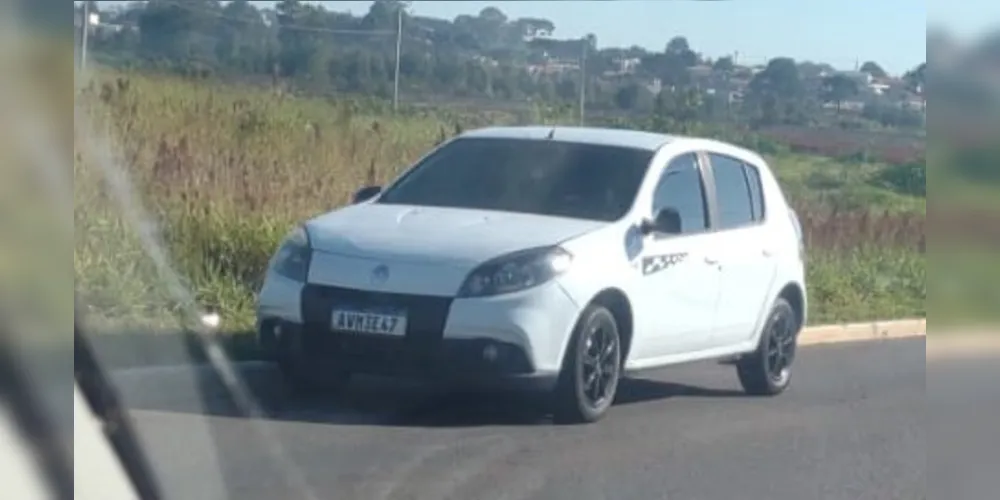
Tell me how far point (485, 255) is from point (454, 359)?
10.4 inches

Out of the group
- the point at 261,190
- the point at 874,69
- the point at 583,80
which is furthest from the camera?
the point at 261,190

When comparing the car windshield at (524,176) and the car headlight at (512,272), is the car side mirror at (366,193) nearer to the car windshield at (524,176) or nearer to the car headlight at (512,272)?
the car windshield at (524,176)

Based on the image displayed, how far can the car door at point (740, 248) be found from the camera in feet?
16.1

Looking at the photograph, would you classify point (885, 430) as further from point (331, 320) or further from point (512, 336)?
point (331, 320)

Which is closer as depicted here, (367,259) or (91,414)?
(367,259)

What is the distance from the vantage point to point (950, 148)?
4477 millimetres

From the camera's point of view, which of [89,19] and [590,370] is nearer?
[590,370]

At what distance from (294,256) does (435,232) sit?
14.6 inches

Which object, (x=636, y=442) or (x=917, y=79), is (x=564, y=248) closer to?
(x=636, y=442)

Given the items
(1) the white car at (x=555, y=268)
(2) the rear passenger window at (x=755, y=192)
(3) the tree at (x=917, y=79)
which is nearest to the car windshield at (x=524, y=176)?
(1) the white car at (x=555, y=268)

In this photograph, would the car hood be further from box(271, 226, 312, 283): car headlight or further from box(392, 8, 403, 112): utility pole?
box(392, 8, 403, 112): utility pole

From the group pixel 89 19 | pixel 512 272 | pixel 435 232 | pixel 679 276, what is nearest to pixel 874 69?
pixel 679 276

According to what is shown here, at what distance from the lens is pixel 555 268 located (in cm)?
491

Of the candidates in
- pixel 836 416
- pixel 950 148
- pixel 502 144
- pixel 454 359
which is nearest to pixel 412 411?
pixel 454 359
